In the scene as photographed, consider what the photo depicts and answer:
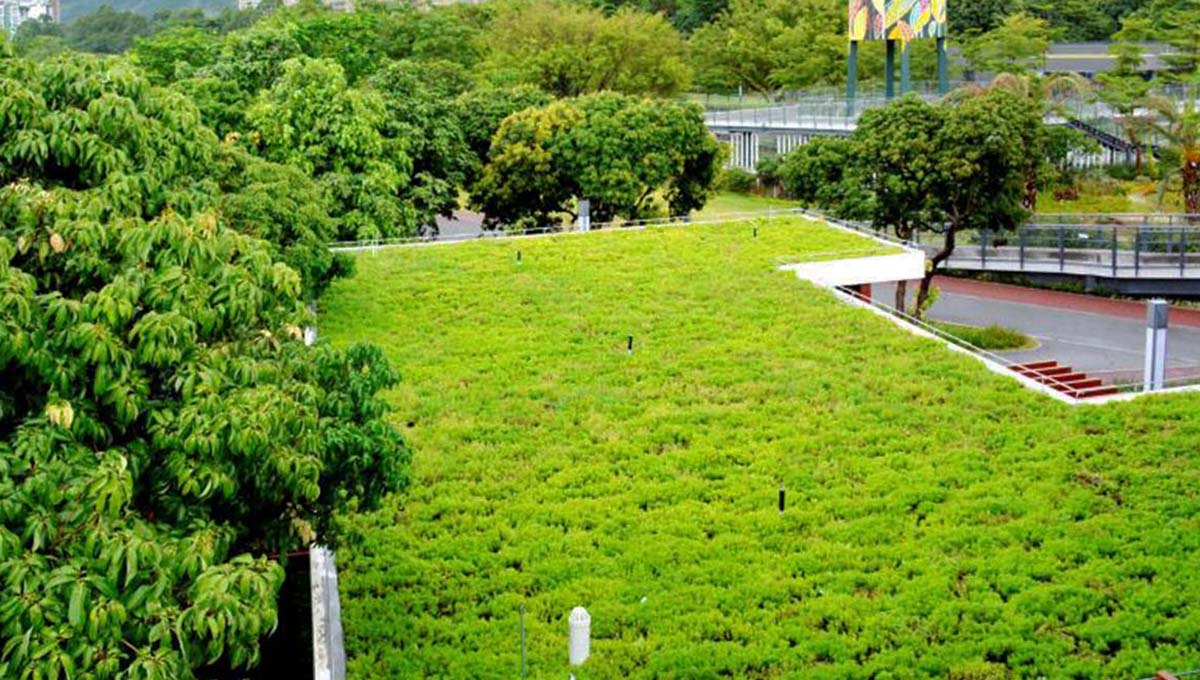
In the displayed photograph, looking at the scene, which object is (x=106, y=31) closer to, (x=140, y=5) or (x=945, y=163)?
(x=140, y=5)

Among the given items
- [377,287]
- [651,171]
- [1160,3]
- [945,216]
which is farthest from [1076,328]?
[1160,3]

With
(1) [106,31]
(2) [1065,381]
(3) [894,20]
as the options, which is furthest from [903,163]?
(1) [106,31]

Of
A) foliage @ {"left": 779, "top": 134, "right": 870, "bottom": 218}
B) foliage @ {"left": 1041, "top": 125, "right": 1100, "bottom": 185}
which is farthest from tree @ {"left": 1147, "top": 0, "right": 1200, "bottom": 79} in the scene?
foliage @ {"left": 779, "top": 134, "right": 870, "bottom": 218}

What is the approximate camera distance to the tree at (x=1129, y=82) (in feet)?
146

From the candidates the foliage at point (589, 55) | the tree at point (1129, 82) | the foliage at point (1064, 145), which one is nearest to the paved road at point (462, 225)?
the foliage at point (589, 55)

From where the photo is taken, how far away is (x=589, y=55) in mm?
58531

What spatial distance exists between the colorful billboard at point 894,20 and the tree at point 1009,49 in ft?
20.5

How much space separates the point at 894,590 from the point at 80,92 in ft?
28.1

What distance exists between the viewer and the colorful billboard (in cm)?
4622

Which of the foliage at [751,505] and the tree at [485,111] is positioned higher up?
the tree at [485,111]

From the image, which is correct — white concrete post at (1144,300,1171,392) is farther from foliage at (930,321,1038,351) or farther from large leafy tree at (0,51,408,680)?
large leafy tree at (0,51,408,680)

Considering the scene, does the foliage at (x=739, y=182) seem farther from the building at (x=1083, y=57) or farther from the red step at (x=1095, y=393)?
the red step at (x=1095, y=393)

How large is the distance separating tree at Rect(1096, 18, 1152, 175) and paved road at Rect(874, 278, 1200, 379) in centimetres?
1002

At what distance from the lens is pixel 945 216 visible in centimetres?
3177
